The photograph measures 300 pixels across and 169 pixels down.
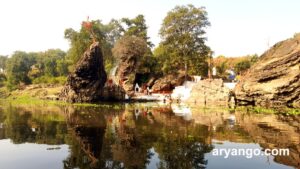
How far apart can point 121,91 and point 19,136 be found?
2961 cm

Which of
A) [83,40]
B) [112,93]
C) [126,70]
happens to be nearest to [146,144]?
[112,93]

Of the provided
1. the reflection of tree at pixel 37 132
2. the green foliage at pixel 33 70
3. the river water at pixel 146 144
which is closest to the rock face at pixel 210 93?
the river water at pixel 146 144

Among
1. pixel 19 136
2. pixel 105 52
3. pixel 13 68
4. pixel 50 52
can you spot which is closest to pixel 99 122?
pixel 19 136

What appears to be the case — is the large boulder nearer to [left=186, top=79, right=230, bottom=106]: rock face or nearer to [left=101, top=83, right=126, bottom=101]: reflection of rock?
[left=101, top=83, right=126, bottom=101]: reflection of rock

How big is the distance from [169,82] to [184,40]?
26.2 ft

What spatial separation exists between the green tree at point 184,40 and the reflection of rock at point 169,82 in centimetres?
170

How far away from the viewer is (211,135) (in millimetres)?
15930

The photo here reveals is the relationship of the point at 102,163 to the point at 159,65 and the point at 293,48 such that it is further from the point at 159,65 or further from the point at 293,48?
the point at 159,65

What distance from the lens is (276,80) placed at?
34438 millimetres

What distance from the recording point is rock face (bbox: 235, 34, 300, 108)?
1309 inches

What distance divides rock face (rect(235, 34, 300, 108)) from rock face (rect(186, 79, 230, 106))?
1.77 m

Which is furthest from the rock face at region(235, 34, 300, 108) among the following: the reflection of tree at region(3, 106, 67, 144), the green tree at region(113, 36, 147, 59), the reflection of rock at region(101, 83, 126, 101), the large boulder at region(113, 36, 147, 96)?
the green tree at region(113, 36, 147, 59)

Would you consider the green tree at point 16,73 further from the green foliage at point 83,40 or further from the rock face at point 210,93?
the rock face at point 210,93

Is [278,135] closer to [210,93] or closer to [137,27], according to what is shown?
[210,93]
